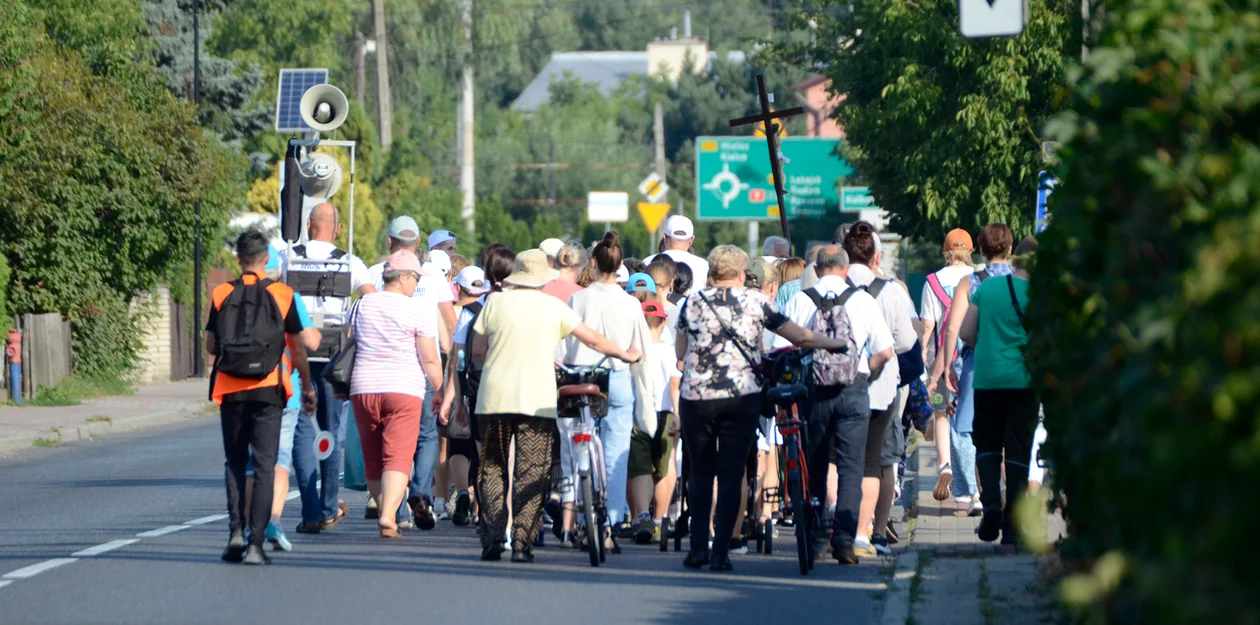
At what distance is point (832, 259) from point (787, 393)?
3.23 feet

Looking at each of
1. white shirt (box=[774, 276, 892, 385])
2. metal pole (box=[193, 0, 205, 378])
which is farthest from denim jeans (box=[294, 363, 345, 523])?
metal pole (box=[193, 0, 205, 378])

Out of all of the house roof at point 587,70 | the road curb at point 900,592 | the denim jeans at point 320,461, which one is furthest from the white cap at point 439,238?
the house roof at point 587,70

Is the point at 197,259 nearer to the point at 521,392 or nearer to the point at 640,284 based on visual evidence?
the point at 640,284

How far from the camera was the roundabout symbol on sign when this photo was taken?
43.1m

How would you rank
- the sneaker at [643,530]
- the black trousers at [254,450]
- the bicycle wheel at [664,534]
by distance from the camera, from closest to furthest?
the black trousers at [254,450]
the bicycle wheel at [664,534]
the sneaker at [643,530]

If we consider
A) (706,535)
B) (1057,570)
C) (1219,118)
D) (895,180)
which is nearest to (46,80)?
(895,180)

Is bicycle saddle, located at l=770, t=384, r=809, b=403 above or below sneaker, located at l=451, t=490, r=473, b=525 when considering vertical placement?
above

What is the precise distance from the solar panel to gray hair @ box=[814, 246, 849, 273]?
→ 2004cm

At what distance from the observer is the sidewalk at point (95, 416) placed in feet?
71.4

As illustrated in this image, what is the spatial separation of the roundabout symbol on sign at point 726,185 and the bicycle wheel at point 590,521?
1292 inches

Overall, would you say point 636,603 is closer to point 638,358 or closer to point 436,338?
point 638,358

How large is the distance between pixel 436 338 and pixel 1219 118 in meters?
7.68

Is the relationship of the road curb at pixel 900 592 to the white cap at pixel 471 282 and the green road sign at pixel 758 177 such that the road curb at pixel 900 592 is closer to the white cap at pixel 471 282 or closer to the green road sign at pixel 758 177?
the white cap at pixel 471 282

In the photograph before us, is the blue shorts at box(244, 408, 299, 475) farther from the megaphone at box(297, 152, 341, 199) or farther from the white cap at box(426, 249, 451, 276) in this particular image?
the megaphone at box(297, 152, 341, 199)
